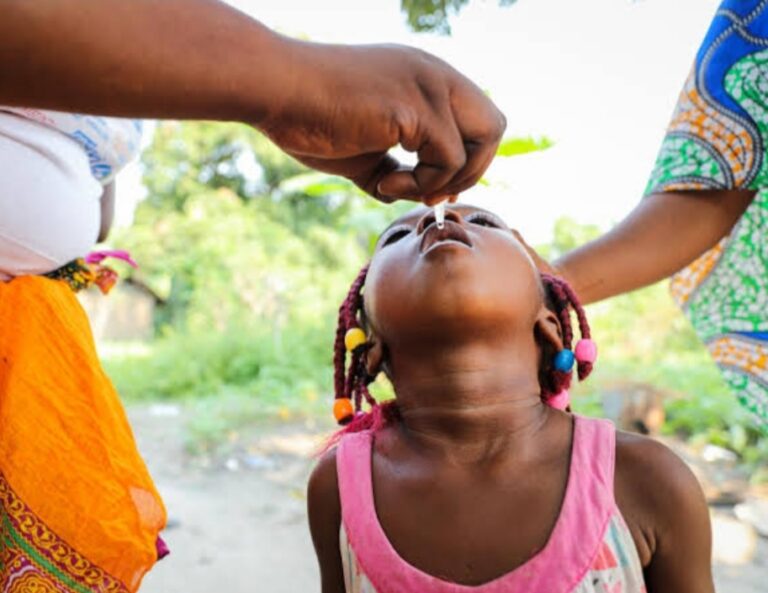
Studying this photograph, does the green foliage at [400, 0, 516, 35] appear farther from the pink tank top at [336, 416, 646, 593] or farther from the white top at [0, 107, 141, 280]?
the pink tank top at [336, 416, 646, 593]

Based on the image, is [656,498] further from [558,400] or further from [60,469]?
[60,469]

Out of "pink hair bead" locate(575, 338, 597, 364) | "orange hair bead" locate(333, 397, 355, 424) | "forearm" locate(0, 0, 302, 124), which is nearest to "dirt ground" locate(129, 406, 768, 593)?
"orange hair bead" locate(333, 397, 355, 424)

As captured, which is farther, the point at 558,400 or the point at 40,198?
the point at 558,400

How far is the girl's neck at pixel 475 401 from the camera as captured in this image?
126 centimetres

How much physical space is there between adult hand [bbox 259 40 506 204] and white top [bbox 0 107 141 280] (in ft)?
2.31

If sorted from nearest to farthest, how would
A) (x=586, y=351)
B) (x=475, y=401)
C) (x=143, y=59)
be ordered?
(x=143, y=59)
(x=475, y=401)
(x=586, y=351)

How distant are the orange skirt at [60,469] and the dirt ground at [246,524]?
139 cm

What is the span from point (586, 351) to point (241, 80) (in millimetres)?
906

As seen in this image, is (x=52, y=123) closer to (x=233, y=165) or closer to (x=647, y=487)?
(x=647, y=487)

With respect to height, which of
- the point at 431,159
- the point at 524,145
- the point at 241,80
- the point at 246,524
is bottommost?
the point at 246,524

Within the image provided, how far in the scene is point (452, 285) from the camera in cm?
123

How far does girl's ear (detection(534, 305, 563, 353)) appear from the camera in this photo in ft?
4.44

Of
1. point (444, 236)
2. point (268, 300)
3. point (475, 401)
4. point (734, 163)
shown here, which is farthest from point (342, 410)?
point (268, 300)

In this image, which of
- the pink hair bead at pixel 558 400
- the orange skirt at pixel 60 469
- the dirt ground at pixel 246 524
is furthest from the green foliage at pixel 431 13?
the dirt ground at pixel 246 524
